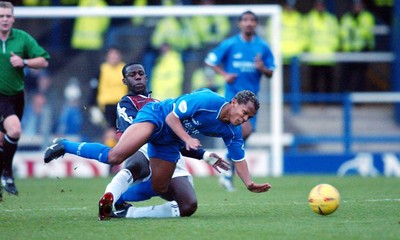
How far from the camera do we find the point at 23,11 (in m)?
18.6

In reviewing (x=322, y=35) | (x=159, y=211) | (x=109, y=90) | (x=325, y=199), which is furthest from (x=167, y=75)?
(x=325, y=199)

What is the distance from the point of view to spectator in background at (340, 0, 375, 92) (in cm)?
2261

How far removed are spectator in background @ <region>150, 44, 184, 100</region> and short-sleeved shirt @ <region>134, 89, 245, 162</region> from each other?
8.72 m

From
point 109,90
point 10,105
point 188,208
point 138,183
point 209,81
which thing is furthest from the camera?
point 209,81

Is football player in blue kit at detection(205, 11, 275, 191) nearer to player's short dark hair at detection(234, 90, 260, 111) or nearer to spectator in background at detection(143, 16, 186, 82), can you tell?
spectator in background at detection(143, 16, 186, 82)

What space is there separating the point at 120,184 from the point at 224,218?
1056 millimetres

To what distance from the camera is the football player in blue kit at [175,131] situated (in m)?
9.31

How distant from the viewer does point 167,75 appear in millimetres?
18812

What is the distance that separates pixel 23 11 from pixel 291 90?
257 inches

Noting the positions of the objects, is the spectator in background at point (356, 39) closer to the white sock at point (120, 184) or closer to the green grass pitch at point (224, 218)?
the green grass pitch at point (224, 218)

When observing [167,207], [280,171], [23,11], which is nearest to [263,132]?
[280,171]

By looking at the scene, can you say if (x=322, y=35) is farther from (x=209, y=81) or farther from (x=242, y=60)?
(x=242, y=60)

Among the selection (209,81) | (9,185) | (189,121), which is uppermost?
(189,121)

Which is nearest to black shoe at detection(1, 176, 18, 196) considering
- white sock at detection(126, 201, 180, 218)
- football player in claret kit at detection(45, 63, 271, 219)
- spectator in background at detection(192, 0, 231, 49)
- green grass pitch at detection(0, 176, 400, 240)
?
green grass pitch at detection(0, 176, 400, 240)
